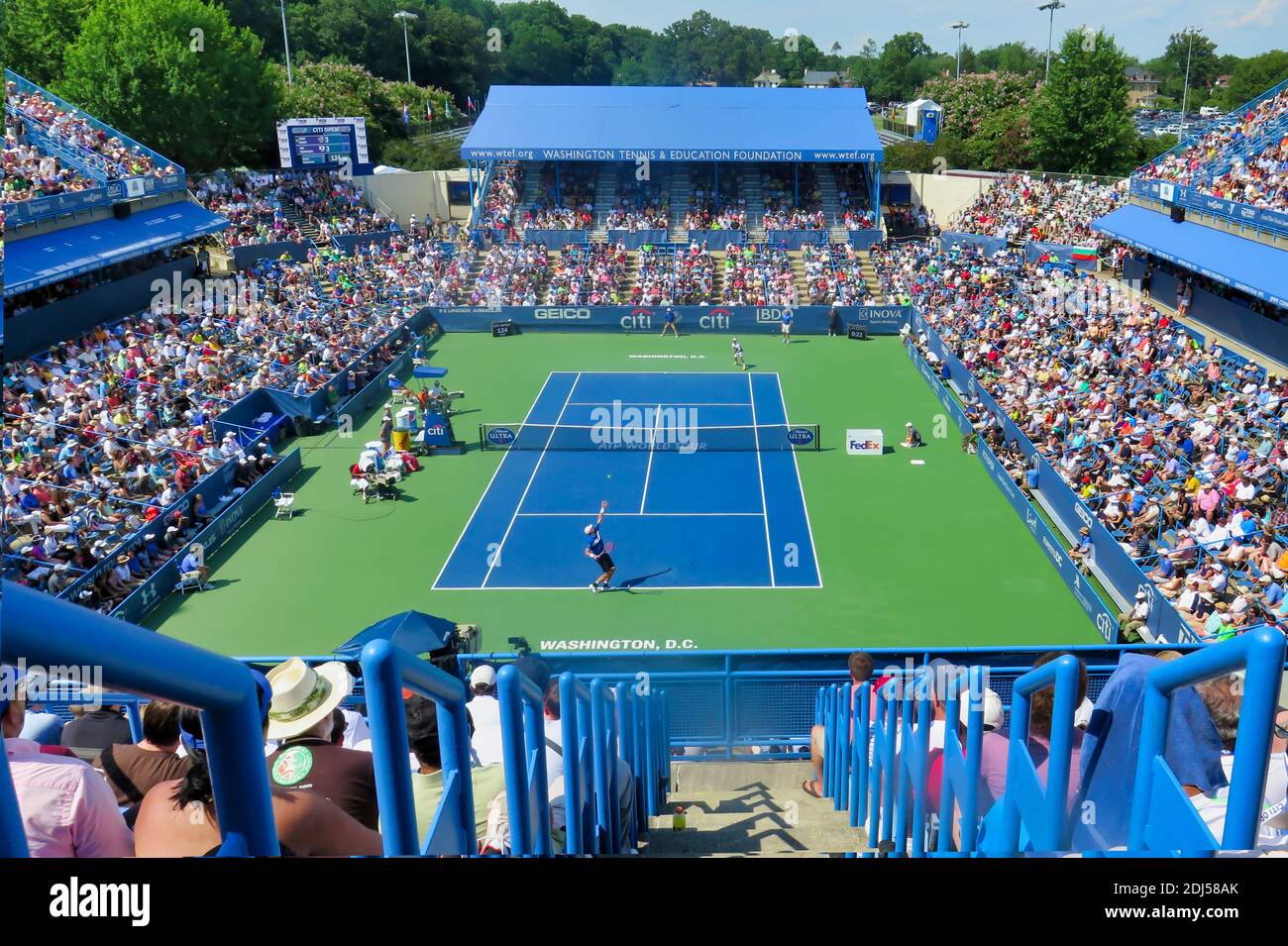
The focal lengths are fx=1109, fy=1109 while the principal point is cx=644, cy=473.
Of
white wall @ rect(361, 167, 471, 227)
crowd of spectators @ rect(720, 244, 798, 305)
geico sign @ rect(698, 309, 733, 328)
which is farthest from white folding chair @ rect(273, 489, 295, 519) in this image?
white wall @ rect(361, 167, 471, 227)

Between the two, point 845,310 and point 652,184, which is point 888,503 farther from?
point 652,184

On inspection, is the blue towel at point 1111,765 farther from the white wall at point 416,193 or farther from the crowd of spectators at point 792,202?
the white wall at point 416,193

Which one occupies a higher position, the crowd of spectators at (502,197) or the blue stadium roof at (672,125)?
the blue stadium roof at (672,125)

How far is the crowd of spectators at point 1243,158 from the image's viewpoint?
29609 millimetres

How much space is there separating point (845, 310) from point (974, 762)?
3842 centimetres

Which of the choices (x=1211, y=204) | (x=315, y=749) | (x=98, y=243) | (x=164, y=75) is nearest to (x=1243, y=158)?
(x=1211, y=204)

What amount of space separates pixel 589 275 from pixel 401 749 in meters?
44.3

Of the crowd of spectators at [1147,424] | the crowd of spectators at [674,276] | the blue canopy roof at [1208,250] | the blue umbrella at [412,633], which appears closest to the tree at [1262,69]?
the crowd of spectators at [1147,424]

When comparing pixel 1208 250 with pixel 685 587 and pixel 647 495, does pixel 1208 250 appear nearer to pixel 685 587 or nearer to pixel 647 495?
pixel 647 495

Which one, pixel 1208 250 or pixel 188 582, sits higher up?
pixel 1208 250

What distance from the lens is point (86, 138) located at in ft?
119

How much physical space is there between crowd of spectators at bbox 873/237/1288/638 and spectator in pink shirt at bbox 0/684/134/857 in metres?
15.9

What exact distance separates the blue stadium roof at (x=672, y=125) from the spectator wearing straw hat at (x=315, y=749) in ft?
158
